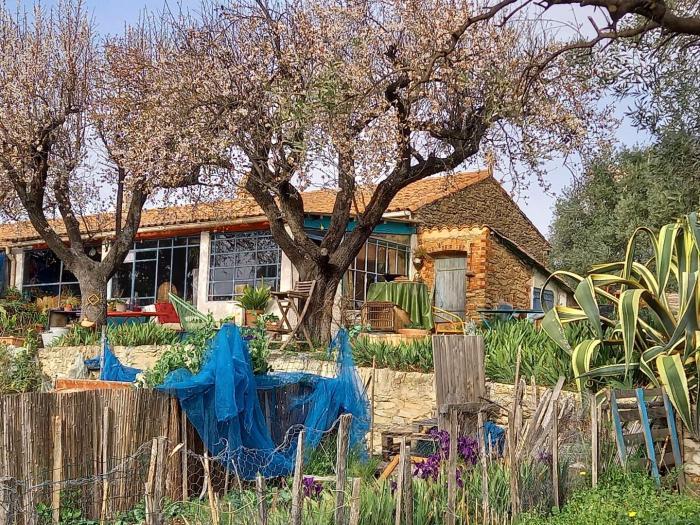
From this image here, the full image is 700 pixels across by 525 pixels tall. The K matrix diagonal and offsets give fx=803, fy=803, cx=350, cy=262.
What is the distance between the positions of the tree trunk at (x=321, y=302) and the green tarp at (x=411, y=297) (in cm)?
268

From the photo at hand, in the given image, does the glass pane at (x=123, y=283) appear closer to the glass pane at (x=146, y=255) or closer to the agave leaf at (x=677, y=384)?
the glass pane at (x=146, y=255)

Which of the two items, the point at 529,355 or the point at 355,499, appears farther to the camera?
the point at 529,355

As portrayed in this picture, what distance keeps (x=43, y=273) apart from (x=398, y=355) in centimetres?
1695

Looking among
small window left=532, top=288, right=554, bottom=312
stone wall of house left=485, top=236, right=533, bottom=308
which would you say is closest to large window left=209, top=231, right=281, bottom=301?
stone wall of house left=485, top=236, right=533, bottom=308

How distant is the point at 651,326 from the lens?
30.5 feet

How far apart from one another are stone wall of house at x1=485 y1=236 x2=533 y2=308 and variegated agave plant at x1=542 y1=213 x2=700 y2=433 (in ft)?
29.2

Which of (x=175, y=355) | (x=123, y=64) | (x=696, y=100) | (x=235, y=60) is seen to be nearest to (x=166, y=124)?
(x=235, y=60)

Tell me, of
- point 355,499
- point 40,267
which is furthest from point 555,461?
point 40,267

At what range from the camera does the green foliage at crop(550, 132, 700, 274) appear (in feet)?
29.1

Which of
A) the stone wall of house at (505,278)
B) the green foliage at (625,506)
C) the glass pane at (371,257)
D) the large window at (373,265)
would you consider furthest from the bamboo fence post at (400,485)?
the glass pane at (371,257)

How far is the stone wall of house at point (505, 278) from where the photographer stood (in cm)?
1911

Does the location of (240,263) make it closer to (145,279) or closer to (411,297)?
(145,279)

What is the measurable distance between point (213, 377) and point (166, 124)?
8143 mm

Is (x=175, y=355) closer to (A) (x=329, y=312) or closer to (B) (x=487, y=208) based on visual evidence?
(A) (x=329, y=312)
